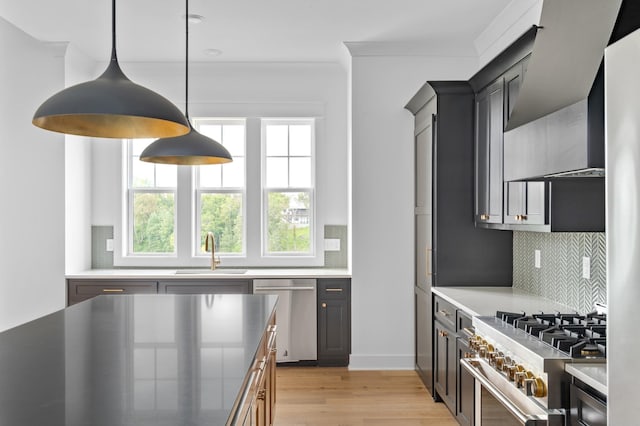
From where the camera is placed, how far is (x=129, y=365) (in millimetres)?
1698

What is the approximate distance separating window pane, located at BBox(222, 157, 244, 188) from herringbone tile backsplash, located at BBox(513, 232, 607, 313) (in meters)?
2.76

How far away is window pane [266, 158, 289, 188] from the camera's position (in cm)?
529

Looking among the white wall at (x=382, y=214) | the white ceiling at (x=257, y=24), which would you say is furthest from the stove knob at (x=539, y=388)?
the white ceiling at (x=257, y=24)

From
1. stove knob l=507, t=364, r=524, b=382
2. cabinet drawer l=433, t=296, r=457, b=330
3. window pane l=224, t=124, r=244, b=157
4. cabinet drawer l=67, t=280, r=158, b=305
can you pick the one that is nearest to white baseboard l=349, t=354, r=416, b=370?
cabinet drawer l=433, t=296, r=457, b=330

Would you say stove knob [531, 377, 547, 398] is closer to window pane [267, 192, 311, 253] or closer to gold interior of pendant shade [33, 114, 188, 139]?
gold interior of pendant shade [33, 114, 188, 139]

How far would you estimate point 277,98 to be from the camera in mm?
5211

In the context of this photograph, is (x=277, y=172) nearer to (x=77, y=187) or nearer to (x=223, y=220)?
(x=223, y=220)

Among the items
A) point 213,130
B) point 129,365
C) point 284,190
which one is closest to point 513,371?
point 129,365

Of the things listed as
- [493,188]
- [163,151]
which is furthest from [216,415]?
[493,188]

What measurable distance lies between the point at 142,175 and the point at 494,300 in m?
3.70

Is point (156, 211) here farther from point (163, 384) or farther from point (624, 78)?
point (624, 78)

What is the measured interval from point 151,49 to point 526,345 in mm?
4123

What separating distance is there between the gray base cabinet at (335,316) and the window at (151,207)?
1.72 metres

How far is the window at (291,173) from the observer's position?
5.28 meters
